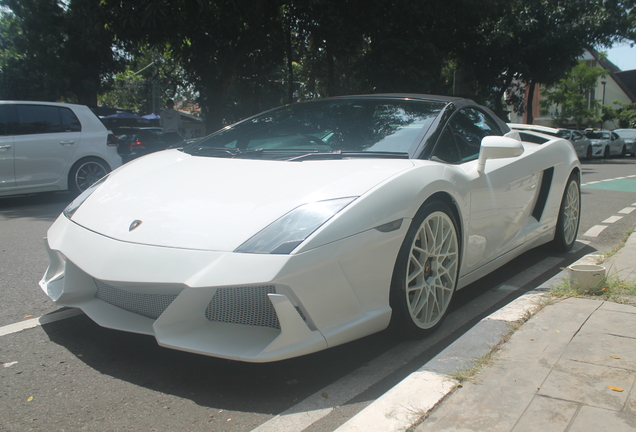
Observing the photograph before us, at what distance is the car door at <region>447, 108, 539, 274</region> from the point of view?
3.44 meters

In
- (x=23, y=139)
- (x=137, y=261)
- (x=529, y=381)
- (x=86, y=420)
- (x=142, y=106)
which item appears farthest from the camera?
(x=142, y=106)

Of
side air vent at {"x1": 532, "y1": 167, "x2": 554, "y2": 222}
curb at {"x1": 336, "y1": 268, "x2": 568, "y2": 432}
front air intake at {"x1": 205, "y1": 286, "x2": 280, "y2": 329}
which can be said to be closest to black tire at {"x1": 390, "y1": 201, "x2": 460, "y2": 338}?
curb at {"x1": 336, "y1": 268, "x2": 568, "y2": 432}

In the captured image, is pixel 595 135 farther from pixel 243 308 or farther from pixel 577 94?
pixel 243 308

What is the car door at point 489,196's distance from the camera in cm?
344


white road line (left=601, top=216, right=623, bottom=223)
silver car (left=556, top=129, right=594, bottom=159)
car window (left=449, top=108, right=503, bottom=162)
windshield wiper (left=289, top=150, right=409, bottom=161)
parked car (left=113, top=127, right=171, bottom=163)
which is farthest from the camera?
silver car (left=556, top=129, right=594, bottom=159)

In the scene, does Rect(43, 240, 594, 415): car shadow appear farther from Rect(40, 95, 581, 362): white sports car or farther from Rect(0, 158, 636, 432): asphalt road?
Rect(40, 95, 581, 362): white sports car

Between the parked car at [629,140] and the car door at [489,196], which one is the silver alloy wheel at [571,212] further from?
the parked car at [629,140]

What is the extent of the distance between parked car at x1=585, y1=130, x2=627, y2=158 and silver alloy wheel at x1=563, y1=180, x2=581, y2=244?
970 inches

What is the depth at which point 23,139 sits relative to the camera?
8250 mm

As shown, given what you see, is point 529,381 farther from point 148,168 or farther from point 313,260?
point 148,168

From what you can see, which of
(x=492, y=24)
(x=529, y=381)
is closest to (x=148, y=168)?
(x=529, y=381)

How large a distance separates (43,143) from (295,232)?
7.22m

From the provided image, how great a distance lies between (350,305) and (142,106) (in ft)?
240

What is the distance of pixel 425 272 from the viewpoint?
9.83 ft
